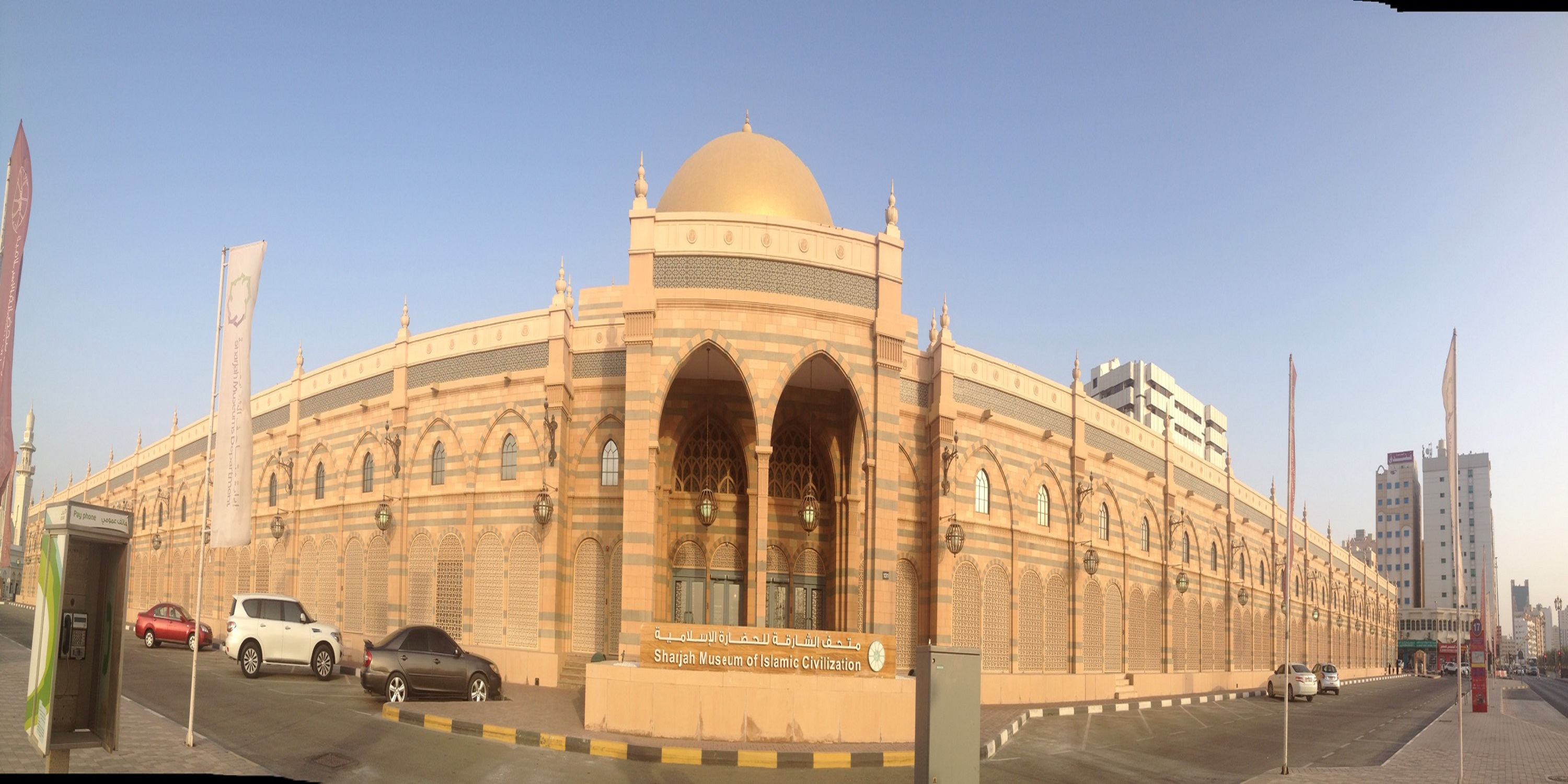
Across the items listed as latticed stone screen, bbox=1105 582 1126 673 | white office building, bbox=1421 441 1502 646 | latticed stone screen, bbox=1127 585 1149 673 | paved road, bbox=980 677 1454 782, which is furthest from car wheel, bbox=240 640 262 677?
white office building, bbox=1421 441 1502 646

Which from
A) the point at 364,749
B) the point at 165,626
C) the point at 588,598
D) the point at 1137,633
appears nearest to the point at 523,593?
the point at 588,598

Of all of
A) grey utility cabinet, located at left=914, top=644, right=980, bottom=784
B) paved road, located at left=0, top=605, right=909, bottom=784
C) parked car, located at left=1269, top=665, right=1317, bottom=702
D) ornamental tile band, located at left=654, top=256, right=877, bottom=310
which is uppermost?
ornamental tile band, located at left=654, top=256, right=877, bottom=310

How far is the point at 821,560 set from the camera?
90.4ft

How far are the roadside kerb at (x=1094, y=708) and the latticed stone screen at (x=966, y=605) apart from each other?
249 cm

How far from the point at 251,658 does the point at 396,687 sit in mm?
4950

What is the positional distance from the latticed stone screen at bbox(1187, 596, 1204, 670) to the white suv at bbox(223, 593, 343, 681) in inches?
1145

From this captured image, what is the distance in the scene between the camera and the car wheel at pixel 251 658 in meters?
22.5

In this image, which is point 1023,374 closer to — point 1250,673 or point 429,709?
point 429,709

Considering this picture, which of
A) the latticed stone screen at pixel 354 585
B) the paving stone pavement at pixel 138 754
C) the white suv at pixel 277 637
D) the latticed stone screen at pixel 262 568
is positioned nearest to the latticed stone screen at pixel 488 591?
the white suv at pixel 277 637

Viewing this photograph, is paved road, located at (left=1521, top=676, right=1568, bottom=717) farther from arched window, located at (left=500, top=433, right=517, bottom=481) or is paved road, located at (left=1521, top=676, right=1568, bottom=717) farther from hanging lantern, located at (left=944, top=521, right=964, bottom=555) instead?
arched window, located at (left=500, top=433, right=517, bottom=481)

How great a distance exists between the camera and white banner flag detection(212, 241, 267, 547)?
13977 millimetres

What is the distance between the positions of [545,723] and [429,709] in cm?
213

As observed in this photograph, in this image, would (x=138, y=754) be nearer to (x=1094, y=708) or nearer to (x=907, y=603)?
(x=907, y=603)

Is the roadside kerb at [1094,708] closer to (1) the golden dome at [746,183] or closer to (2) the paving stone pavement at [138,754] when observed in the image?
(2) the paving stone pavement at [138,754]
